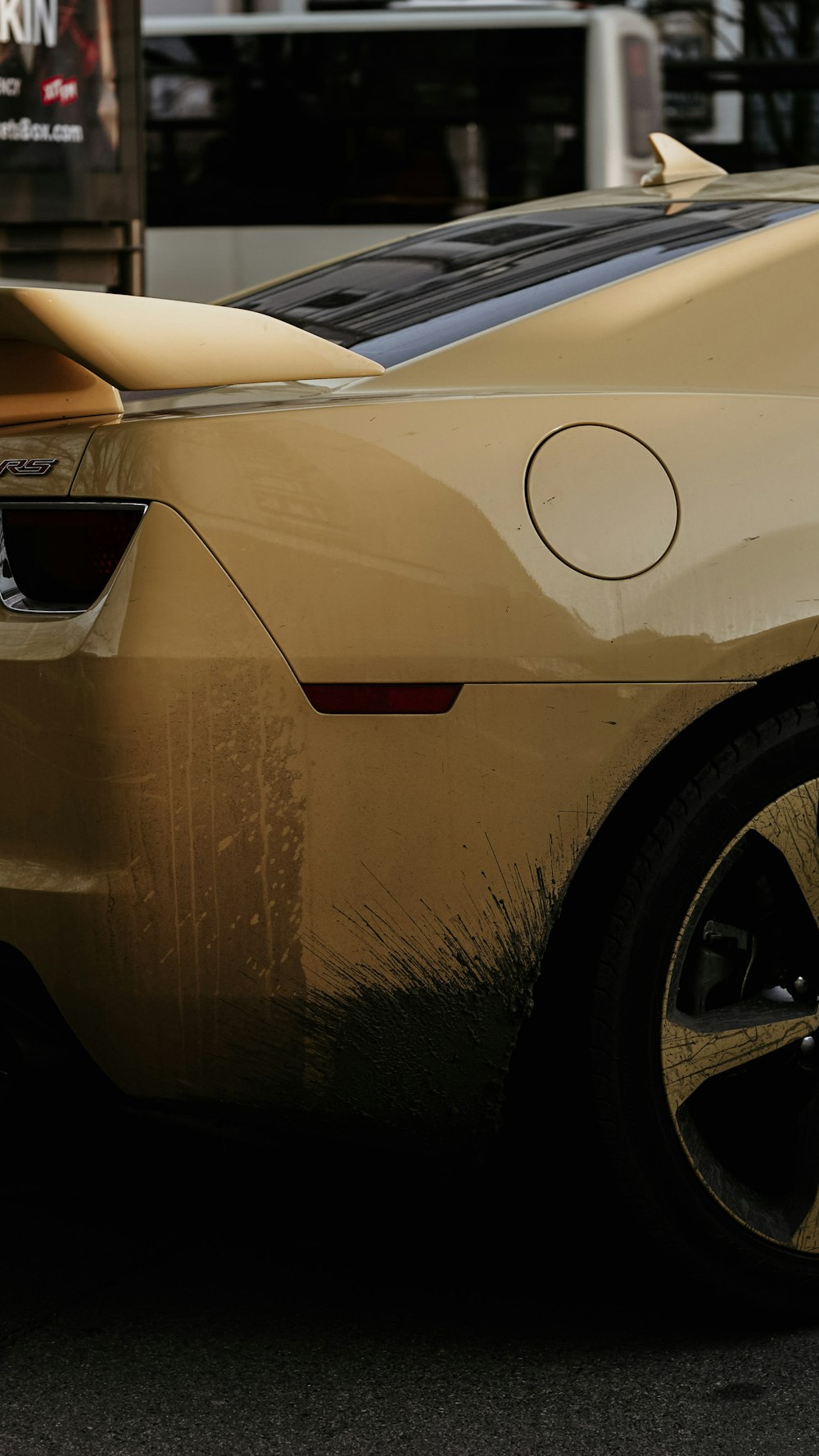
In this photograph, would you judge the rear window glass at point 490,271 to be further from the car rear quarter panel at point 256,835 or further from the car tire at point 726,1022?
the car tire at point 726,1022

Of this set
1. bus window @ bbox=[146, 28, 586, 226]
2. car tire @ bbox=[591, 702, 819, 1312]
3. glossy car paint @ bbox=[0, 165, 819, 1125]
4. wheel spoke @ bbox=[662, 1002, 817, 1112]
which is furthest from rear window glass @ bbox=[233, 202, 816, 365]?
bus window @ bbox=[146, 28, 586, 226]

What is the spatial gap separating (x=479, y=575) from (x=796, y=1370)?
3.45 ft

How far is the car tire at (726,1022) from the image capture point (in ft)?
6.97

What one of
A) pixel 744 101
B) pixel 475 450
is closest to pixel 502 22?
pixel 744 101

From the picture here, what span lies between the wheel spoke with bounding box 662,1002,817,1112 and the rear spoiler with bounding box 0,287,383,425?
0.91m

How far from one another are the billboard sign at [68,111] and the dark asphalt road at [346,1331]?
6.20 m

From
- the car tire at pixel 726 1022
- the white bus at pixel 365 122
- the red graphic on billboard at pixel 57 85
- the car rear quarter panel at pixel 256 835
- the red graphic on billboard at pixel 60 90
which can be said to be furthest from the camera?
the white bus at pixel 365 122

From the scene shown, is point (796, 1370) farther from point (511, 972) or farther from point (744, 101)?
point (744, 101)

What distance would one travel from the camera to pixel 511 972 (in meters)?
2.10

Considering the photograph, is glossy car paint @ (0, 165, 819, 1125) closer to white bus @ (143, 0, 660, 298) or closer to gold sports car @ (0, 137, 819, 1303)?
gold sports car @ (0, 137, 819, 1303)

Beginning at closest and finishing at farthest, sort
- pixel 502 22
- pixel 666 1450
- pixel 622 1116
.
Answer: pixel 666 1450 → pixel 622 1116 → pixel 502 22

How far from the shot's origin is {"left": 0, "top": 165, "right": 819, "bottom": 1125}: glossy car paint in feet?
6.55

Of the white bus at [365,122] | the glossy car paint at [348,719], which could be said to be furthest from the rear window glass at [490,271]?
the white bus at [365,122]

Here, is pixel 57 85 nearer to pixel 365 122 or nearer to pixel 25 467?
pixel 365 122
